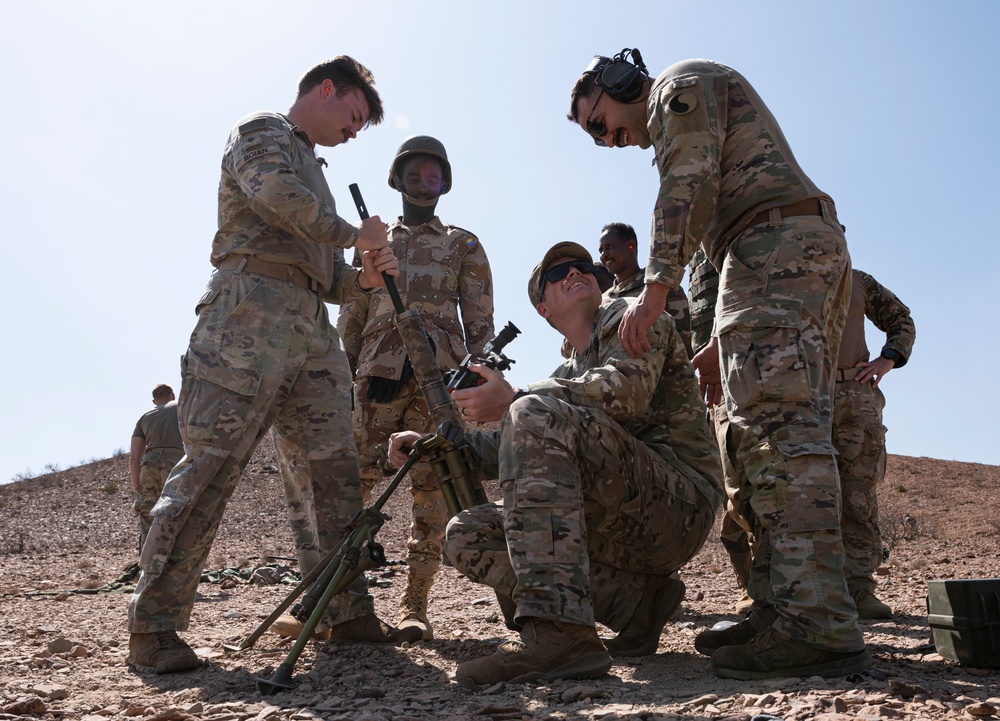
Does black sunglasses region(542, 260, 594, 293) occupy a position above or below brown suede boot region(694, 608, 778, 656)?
above

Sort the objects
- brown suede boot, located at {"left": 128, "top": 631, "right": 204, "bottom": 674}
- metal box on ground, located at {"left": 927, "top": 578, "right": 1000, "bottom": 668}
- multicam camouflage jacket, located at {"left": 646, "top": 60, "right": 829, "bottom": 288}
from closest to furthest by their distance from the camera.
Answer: metal box on ground, located at {"left": 927, "top": 578, "right": 1000, "bottom": 668} < multicam camouflage jacket, located at {"left": 646, "top": 60, "right": 829, "bottom": 288} < brown suede boot, located at {"left": 128, "top": 631, "right": 204, "bottom": 674}

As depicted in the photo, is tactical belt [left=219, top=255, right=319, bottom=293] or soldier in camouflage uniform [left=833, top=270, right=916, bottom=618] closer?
tactical belt [left=219, top=255, right=319, bottom=293]

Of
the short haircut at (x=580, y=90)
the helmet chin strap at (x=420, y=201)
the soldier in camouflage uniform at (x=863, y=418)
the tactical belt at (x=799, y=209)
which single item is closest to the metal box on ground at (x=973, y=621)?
the tactical belt at (x=799, y=209)

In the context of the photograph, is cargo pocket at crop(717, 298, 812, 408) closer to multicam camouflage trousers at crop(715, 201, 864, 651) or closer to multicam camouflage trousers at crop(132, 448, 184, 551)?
multicam camouflage trousers at crop(715, 201, 864, 651)

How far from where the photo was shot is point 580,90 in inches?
149

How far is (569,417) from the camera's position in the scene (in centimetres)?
329

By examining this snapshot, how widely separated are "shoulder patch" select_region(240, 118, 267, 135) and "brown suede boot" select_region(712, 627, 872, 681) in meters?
3.11

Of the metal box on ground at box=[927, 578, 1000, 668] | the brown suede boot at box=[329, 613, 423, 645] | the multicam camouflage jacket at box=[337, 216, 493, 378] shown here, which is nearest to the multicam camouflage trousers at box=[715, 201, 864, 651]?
the metal box on ground at box=[927, 578, 1000, 668]

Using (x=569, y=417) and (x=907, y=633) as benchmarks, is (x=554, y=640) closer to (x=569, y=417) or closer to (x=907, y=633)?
(x=569, y=417)

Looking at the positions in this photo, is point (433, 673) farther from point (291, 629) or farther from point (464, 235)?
point (464, 235)

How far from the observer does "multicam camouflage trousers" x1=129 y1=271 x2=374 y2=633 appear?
147 inches

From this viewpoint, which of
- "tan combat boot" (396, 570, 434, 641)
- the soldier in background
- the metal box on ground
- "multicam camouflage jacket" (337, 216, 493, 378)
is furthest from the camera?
the soldier in background

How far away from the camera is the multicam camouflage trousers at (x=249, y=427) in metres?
3.74

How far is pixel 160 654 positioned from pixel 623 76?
3143 mm
